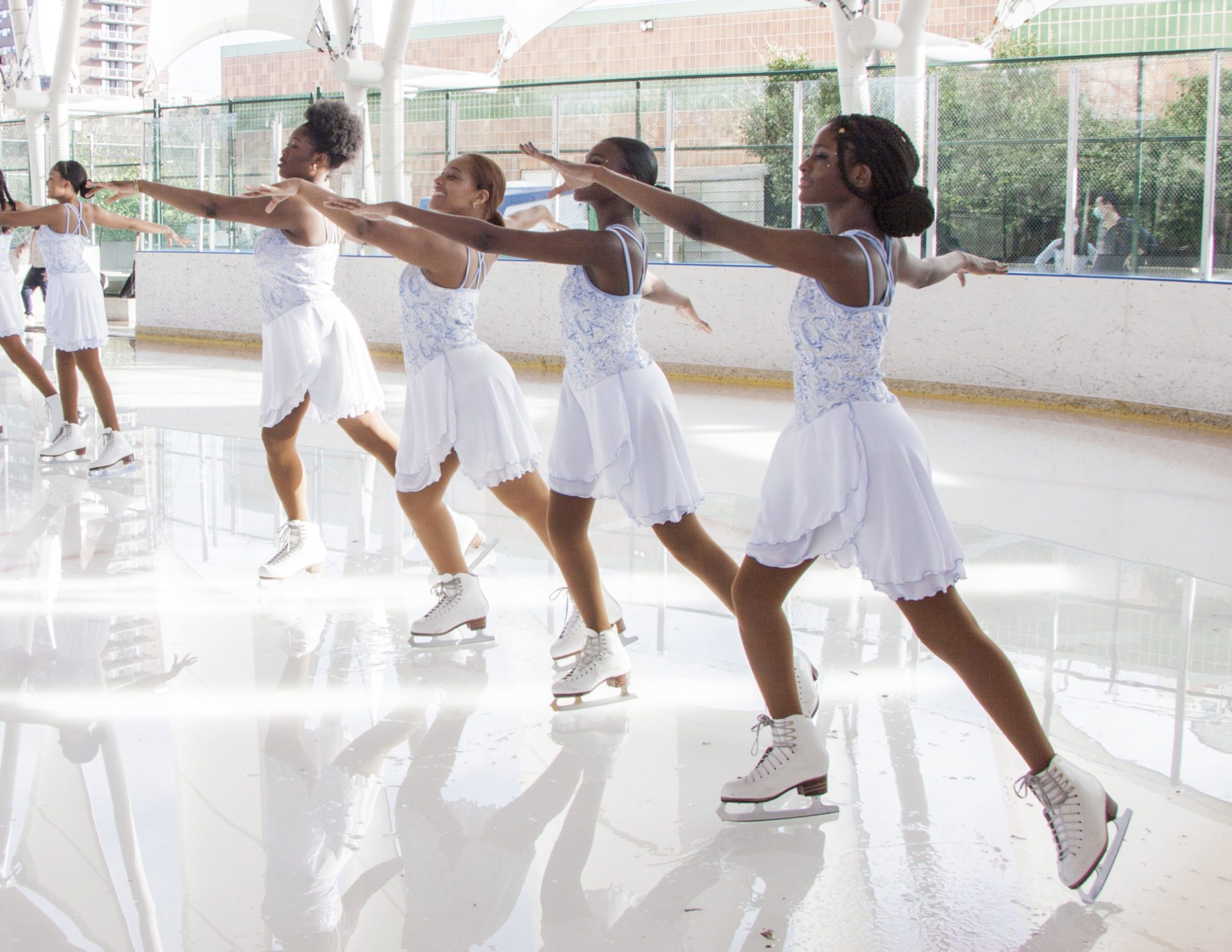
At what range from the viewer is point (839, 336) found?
266 cm

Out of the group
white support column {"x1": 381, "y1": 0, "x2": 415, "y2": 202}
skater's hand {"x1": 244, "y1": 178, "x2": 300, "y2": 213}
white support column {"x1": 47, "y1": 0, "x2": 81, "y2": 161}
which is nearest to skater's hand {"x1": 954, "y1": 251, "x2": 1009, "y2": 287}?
skater's hand {"x1": 244, "y1": 178, "x2": 300, "y2": 213}

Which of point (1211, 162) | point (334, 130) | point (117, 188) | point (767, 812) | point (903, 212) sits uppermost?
point (1211, 162)

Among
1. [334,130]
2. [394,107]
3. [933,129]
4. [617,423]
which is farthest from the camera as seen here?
[394,107]

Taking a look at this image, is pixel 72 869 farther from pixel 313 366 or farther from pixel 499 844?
pixel 313 366

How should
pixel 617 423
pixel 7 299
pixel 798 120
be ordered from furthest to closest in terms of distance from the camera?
pixel 798 120, pixel 7 299, pixel 617 423

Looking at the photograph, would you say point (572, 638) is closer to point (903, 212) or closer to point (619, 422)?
point (619, 422)

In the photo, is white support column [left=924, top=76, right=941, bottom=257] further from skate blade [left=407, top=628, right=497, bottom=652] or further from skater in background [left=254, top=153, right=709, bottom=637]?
skate blade [left=407, top=628, right=497, bottom=652]

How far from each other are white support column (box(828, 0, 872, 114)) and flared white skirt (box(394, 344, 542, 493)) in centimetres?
735

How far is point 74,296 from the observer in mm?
6820

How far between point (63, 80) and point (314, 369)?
15.9 meters

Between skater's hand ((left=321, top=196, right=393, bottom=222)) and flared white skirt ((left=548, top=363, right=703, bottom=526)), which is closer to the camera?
skater's hand ((left=321, top=196, right=393, bottom=222))

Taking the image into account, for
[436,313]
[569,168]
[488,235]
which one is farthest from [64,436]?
[569,168]

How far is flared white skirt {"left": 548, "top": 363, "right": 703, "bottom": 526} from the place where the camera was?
3340 mm

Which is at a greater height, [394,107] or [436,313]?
[394,107]
